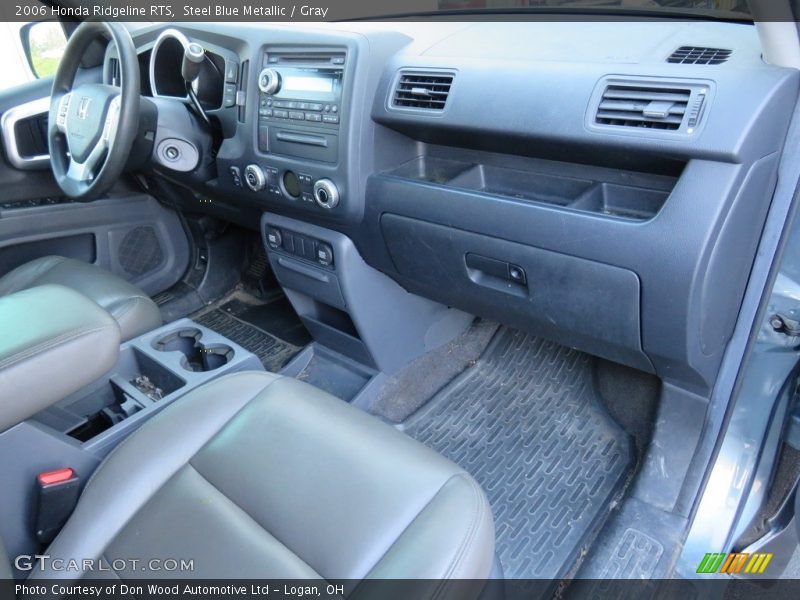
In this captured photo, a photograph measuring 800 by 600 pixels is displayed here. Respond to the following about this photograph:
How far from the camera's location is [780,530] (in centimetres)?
136

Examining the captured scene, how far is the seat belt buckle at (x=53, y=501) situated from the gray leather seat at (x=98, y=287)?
0.59m

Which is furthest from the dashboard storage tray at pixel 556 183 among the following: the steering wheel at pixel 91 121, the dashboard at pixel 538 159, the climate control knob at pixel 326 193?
the steering wheel at pixel 91 121

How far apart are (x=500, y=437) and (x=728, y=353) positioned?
680 millimetres

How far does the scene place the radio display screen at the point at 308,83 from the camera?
151cm

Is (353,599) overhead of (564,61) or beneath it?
beneath

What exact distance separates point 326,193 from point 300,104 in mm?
227

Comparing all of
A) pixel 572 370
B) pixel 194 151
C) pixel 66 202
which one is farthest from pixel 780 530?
pixel 66 202

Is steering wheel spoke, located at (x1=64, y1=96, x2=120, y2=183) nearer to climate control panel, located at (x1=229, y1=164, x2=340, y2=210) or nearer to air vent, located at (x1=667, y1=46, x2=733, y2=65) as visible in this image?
climate control panel, located at (x1=229, y1=164, x2=340, y2=210)

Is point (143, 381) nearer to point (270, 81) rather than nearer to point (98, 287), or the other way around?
point (98, 287)

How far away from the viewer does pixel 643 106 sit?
1.08 metres

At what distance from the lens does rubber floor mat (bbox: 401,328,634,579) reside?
4.88 feet

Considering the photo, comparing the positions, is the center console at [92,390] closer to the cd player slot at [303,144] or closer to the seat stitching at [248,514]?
the seat stitching at [248,514]

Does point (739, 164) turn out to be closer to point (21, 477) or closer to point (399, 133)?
point (399, 133)

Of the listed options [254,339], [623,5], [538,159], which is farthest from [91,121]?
[623,5]
